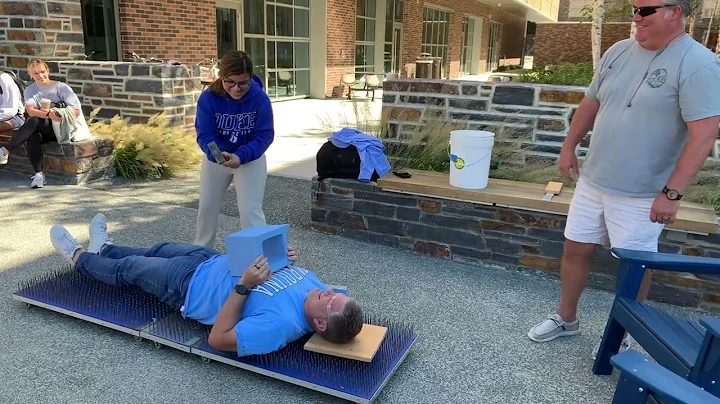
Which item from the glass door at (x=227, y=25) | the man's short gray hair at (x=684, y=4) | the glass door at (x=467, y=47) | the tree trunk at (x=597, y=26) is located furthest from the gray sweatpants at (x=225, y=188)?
the glass door at (x=467, y=47)

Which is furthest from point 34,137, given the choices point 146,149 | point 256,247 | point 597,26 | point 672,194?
point 597,26

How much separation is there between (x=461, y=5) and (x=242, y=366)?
24786 millimetres

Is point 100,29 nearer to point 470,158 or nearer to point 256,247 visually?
point 470,158

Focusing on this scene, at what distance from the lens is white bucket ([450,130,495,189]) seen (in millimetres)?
4328

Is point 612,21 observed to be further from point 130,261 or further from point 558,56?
point 130,261

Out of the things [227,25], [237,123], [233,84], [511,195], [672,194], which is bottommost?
[511,195]

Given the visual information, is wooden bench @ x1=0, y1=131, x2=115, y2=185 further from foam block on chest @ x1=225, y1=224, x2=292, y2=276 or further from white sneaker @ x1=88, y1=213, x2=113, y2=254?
foam block on chest @ x1=225, y1=224, x2=292, y2=276

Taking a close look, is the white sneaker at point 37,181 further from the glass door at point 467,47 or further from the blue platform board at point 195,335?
the glass door at point 467,47

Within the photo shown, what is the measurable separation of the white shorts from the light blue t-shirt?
144cm

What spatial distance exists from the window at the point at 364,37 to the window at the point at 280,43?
2570mm

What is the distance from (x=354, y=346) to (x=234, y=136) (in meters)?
1.79

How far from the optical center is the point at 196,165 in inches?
286

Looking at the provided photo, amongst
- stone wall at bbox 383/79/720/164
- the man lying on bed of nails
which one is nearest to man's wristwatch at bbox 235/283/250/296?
the man lying on bed of nails

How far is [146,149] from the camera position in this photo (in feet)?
21.8
